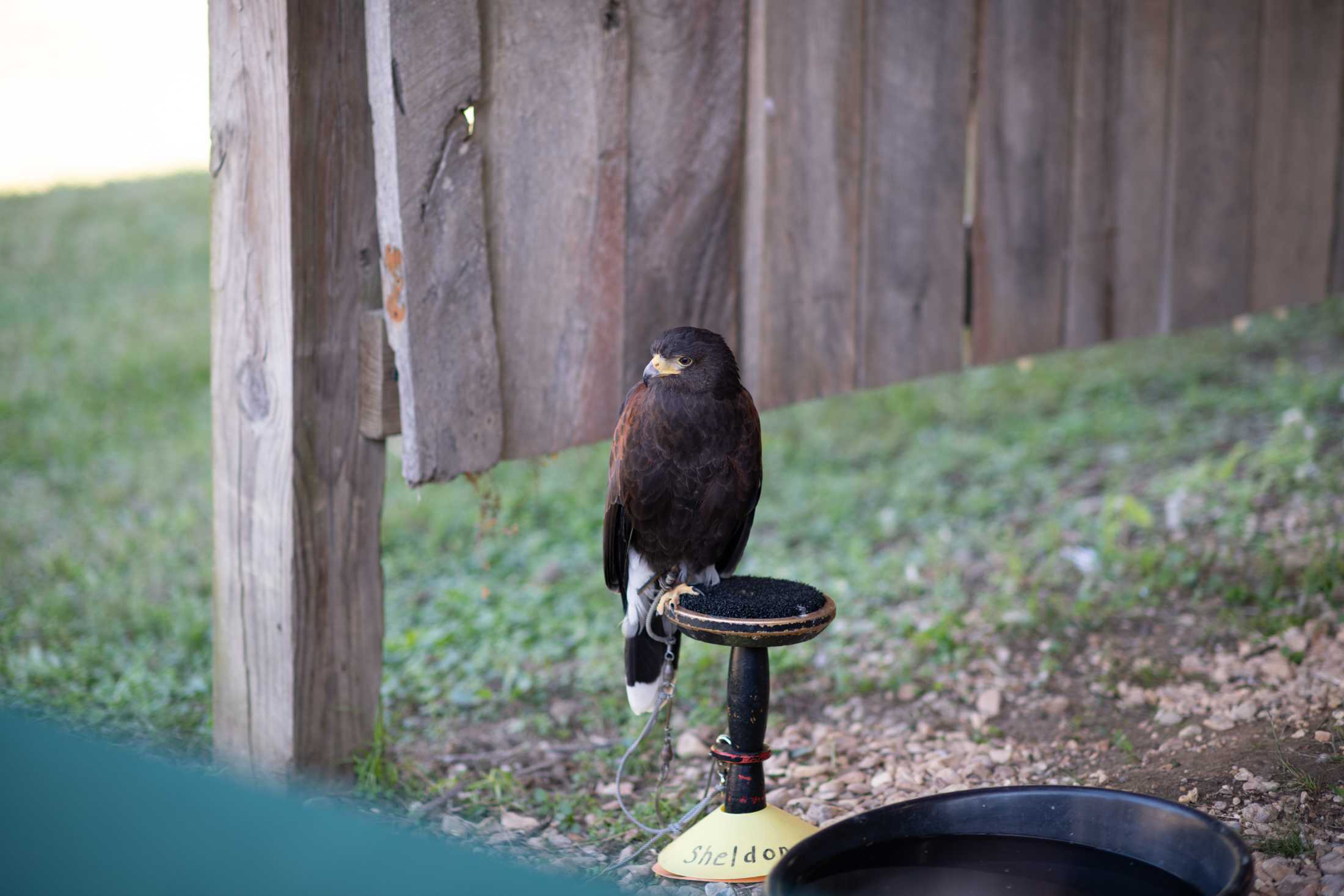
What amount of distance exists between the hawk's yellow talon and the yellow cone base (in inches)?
16.7

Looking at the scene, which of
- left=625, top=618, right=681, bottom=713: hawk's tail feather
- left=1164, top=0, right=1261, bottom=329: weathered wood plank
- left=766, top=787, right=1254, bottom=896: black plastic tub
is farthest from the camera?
left=1164, top=0, right=1261, bottom=329: weathered wood plank

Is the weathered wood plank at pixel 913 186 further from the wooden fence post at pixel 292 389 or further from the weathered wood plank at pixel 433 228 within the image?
the wooden fence post at pixel 292 389

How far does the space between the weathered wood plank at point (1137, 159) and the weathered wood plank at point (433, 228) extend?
87.1 inches

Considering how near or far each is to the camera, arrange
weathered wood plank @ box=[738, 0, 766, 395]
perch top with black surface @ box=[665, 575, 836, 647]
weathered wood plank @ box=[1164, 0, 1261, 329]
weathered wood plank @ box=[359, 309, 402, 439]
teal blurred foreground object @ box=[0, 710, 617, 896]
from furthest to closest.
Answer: weathered wood plank @ box=[1164, 0, 1261, 329], weathered wood plank @ box=[738, 0, 766, 395], weathered wood plank @ box=[359, 309, 402, 439], perch top with black surface @ box=[665, 575, 836, 647], teal blurred foreground object @ box=[0, 710, 617, 896]

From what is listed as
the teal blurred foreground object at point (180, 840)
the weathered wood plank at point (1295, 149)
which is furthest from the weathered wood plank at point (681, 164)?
the weathered wood plank at point (1295, 149)

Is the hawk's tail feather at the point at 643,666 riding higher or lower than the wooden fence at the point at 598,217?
lower

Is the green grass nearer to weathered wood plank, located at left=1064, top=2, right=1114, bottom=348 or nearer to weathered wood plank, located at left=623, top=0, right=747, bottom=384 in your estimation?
weathered wood plank, located at left=623, top=0, right=747, bottom=384

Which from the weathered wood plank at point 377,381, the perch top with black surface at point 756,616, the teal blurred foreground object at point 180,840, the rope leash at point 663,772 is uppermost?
the weathered wood plank at point 377,381

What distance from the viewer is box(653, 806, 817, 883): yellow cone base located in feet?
7.38

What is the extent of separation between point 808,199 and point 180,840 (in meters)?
2.53

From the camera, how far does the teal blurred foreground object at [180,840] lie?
104 centimetres

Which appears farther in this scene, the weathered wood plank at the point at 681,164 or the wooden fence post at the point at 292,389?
the weathered wood plank at the point at 681,164

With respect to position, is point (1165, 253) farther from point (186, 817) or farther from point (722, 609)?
point (186, 817)

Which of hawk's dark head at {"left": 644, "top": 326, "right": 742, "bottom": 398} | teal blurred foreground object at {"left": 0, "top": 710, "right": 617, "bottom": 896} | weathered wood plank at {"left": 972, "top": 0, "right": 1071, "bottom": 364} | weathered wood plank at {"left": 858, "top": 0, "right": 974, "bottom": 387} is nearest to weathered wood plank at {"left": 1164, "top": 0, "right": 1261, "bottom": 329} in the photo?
weathered wood plank at {"left": 972, "top": 0, "right": 1071, "bottom": 364}
